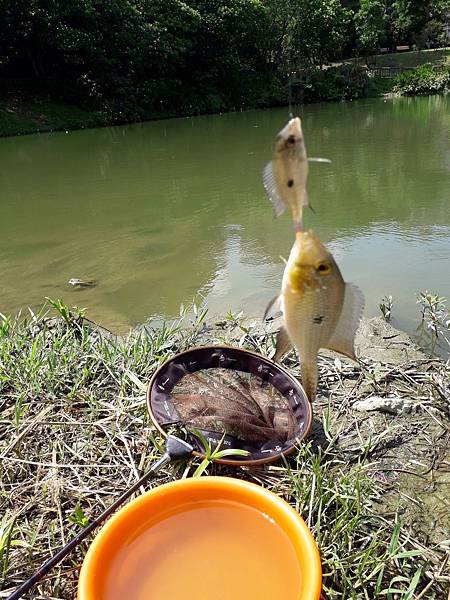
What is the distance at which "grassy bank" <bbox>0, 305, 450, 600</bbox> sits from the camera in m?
1.74

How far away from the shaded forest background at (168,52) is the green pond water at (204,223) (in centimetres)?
835

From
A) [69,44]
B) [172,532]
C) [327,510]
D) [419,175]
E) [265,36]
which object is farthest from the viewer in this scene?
[265,36]

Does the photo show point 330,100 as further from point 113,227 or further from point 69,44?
point 113,227

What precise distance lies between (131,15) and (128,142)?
962cm

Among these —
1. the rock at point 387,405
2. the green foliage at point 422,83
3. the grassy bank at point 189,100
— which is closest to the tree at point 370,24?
the grassy bank at point 189,100

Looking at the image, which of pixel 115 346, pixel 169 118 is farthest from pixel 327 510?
pixel 169 118

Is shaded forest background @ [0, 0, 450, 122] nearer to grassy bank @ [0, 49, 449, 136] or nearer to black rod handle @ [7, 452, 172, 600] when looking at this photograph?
grassy bank @ [0, 49, 449, 136]

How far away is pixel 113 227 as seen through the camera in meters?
7.66

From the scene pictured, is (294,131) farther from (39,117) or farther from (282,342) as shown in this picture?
(39,117)

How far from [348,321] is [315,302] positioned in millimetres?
127

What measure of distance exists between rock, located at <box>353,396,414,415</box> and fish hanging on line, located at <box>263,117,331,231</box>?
1.74 m

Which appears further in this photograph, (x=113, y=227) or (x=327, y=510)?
(x=113, y=227)

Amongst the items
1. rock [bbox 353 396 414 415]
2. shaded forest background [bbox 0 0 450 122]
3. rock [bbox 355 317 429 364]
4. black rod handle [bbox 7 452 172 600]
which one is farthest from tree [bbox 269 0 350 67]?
black rod handle [bbox 7 452 172 600]

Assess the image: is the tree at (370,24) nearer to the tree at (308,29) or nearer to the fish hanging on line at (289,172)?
the tree at (308,29)
